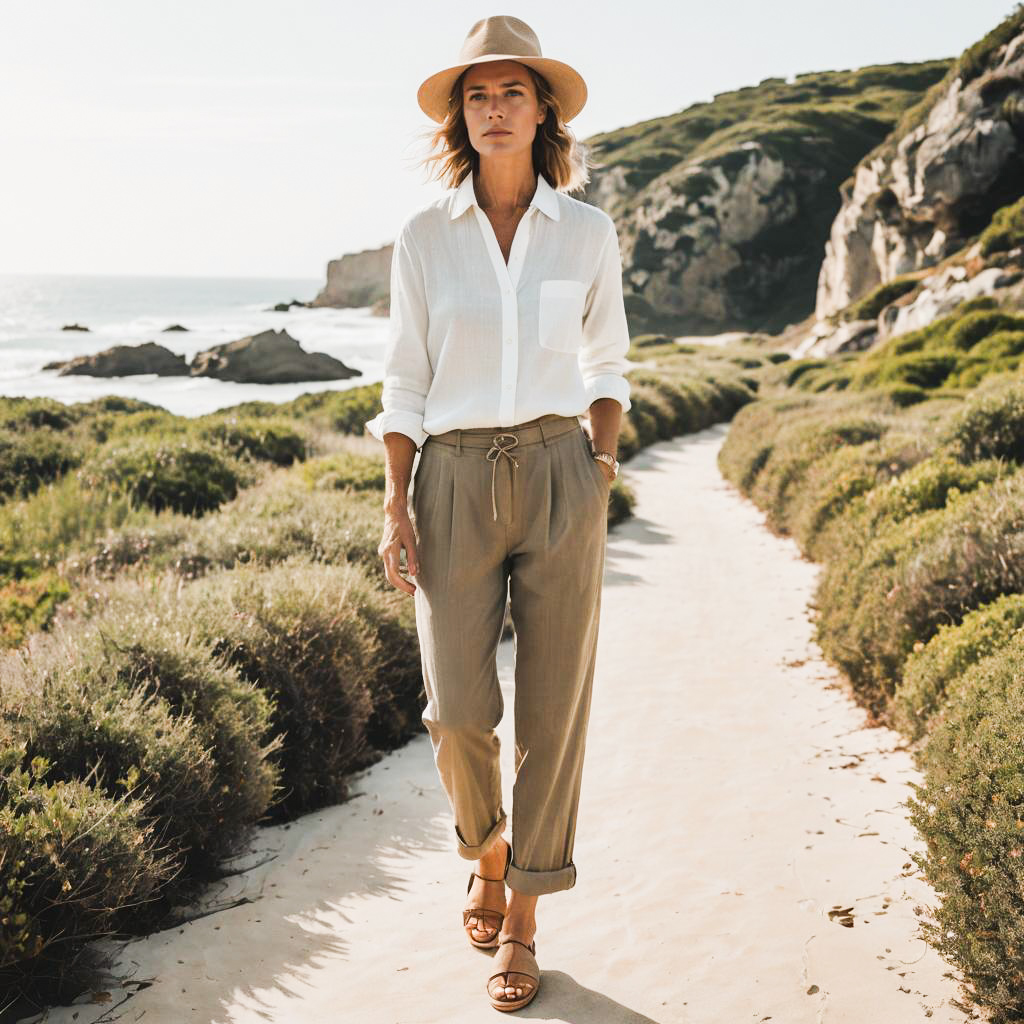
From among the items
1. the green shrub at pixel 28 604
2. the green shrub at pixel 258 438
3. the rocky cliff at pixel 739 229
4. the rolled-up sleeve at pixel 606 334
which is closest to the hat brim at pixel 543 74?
the rolled-up sleeve at pixel 606 334

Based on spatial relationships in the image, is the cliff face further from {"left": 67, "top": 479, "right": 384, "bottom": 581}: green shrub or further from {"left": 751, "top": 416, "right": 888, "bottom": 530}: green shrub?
{"left": 67, "top": 479, "right": 384, "bottom": 581}: green shrub

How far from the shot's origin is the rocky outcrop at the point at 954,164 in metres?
33.2

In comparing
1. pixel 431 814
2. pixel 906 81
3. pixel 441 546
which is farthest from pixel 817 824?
pixel 906 81

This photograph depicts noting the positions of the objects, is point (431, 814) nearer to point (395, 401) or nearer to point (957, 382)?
point (395, 401)

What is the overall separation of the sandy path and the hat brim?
246cm

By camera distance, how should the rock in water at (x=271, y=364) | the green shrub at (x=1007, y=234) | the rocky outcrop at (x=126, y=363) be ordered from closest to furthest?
the green shrub at (x=1007, y=234) < the rock in water at (x=271, y=364) < the rocky outcrop at (x=126, y=363)

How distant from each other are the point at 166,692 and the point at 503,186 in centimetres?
231

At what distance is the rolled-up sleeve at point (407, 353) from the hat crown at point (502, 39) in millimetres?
480

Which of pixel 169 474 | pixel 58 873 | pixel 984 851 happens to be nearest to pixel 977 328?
pixel 169 474

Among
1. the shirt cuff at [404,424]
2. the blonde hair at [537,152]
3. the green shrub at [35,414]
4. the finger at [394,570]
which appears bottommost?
the green shrub at [35,414]

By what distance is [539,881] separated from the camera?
271cm

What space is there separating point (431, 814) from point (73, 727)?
5.34 ft

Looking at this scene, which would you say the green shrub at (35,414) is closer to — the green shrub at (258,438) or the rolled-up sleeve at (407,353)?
the green shrub at (258,438)

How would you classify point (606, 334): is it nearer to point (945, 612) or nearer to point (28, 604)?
point (945, 612)
